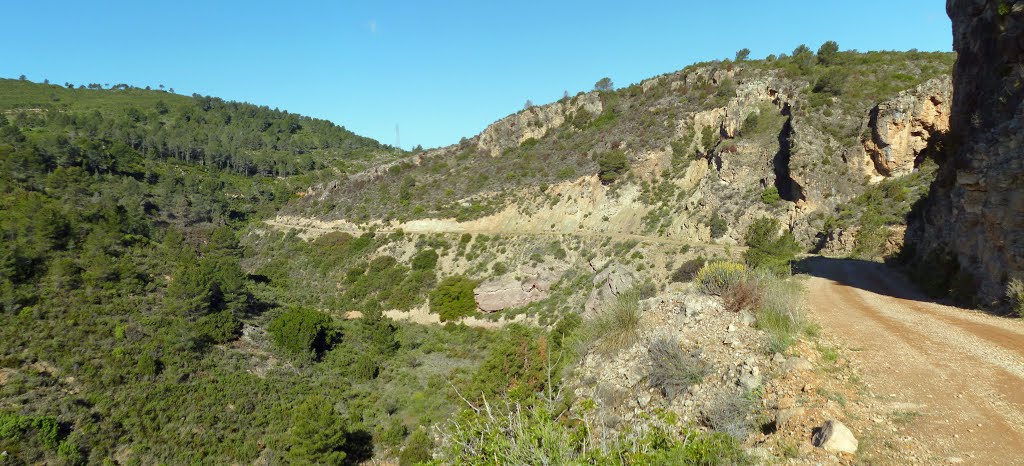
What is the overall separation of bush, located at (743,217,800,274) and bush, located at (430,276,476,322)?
21.9 m

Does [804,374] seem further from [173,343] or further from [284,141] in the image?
[284,141]

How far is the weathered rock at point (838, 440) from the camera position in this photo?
231 inches

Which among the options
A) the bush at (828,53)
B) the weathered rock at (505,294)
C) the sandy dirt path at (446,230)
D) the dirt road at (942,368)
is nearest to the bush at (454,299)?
the weathered rock at (505,294)

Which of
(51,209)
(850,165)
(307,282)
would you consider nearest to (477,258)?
(307,282)

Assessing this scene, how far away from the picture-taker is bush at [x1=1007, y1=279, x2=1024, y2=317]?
10.1 metres

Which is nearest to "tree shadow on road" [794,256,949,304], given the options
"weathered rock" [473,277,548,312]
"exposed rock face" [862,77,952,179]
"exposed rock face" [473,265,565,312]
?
"exposed rock face" [862,77,952,179]

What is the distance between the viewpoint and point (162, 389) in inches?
949

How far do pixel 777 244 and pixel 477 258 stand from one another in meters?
26.4

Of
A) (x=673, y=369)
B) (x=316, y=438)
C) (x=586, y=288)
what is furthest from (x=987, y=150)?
(x=316, y=438)

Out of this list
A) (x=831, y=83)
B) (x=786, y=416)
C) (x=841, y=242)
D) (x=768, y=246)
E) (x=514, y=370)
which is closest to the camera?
(x=786, y=416)

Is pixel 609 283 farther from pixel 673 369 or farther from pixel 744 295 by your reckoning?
pixel 673 369

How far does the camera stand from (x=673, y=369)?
9.88 m

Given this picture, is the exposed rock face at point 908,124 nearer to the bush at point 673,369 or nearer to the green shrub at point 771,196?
the green shrub at point 771,196

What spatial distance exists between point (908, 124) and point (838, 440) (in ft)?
107
